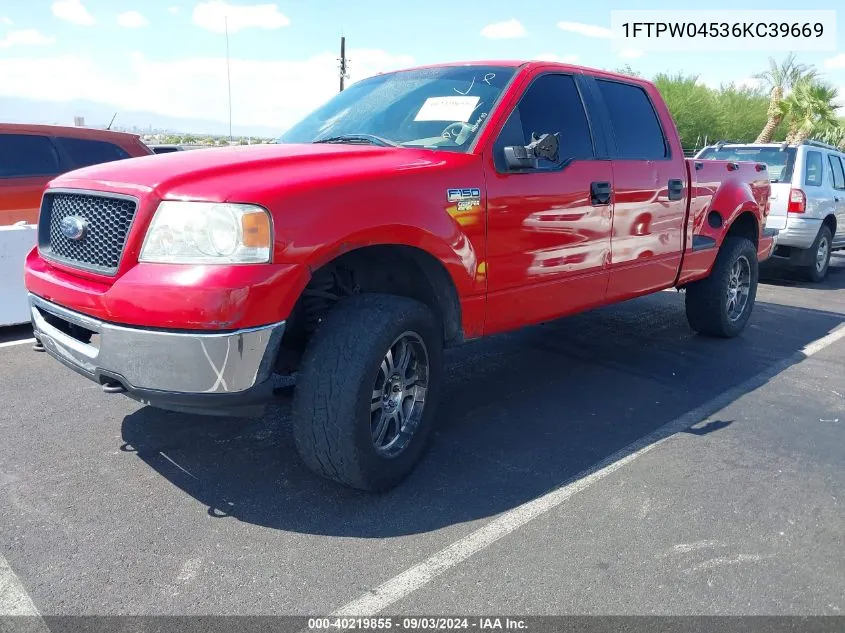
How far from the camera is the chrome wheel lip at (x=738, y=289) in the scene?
6.27m

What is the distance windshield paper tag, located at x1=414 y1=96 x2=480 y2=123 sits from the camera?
12.6 ft

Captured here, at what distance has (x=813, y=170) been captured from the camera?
9906 millimetres

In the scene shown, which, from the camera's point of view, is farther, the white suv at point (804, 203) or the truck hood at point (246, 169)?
the white suv at point (804, 203)

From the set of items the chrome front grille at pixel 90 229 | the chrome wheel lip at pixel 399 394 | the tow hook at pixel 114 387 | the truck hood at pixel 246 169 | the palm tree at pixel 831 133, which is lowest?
the chrome wheel lip at pixel 399 394

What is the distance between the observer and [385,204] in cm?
313

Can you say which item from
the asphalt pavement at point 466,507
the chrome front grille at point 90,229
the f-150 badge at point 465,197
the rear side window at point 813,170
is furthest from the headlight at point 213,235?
the rear side window at point 813,170

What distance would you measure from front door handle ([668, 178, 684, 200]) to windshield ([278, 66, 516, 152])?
1.66 m

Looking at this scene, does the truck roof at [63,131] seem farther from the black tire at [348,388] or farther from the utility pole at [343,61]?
the utility pole at [343,61]

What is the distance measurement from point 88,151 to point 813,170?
8.95 m

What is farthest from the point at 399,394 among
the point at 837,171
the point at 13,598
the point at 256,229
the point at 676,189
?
the point at 837,171

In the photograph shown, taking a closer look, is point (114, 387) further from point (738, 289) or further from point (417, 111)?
point (738, 289)

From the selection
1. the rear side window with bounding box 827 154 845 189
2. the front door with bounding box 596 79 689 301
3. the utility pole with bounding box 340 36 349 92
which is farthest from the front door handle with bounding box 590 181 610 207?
the utility pole with bounding box 340 36 349 92

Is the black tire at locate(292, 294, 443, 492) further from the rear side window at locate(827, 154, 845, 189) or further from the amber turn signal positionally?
the rear side window at locate(827, 154, 845, 189)

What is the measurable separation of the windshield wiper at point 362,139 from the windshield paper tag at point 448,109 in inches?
9.5
